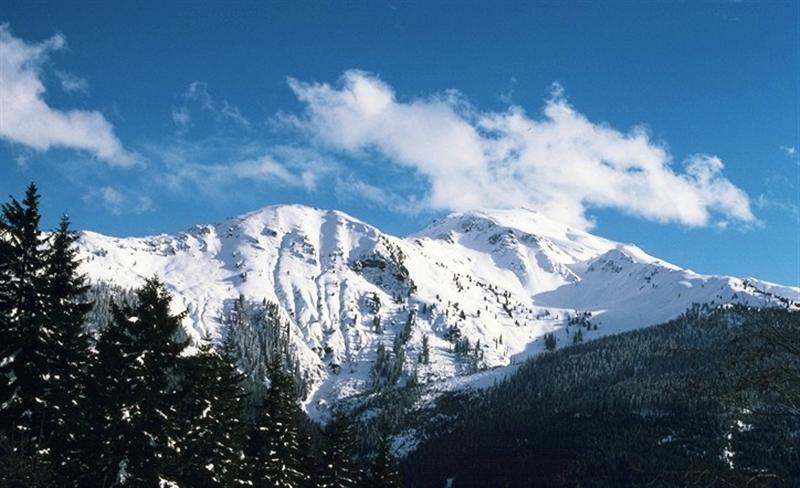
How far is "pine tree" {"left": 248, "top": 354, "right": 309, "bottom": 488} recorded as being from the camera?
38312 mm

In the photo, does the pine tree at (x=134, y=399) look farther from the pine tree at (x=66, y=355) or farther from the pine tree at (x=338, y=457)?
the pine tree at (x=338, y=457)

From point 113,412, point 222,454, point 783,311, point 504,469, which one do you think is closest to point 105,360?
point 113,412

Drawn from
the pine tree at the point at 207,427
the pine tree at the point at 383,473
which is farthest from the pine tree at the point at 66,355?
the pine tree at the point at 383,473

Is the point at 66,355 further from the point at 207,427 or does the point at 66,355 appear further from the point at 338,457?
the point at 338,457

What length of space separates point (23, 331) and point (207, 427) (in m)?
10.9

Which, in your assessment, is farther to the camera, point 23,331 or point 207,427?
point 207,427

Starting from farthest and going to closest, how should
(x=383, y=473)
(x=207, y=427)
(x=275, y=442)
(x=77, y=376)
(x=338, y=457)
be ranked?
(x=383, y=473), (x=338, y=457), (x=275, y=442), (x=207, y=427), (x=77, y=376)

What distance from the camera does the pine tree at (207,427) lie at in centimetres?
2580

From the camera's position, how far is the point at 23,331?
22.0 m

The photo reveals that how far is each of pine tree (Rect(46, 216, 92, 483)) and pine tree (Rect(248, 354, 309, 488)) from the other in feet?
52.8

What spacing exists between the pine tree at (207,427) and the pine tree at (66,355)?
339 centimetres

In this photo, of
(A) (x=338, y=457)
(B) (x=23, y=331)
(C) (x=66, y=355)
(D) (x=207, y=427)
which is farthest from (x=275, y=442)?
(B) (x=23, y=331)

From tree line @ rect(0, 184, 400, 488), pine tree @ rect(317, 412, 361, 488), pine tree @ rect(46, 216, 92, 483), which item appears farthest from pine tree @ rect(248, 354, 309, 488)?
pine tree @ rect(46, 216, 92, 483)

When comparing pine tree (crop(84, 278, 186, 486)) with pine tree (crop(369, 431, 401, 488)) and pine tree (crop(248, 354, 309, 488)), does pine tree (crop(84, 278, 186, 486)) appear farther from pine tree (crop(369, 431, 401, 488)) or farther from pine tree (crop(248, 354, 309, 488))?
pine tree (crop(369, 431, 401, 488))
